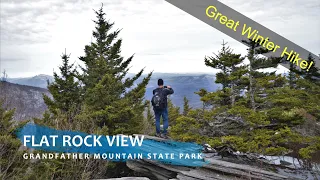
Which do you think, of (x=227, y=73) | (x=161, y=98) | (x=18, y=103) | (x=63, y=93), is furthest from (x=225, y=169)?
(x=18, y=103)

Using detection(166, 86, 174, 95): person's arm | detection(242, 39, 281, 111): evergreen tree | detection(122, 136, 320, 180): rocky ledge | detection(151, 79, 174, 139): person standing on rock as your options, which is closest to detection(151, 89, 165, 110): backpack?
detection(151, 79, 174, 139): person standing on rock

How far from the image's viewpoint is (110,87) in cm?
1537

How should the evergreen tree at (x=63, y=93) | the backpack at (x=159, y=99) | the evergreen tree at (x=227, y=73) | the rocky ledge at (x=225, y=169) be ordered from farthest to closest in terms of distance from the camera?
the evergreen tree at (x=63, y=93) < the evergreen tree at (x=227, y=73) < the backpack at (x=159, y=99) < the rocky ledge at (x=225, y=169)

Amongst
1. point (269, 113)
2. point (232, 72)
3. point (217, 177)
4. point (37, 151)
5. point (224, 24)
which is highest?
point (224, 24)

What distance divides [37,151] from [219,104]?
8.61 m

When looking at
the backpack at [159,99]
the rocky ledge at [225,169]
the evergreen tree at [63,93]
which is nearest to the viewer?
the rocky ledge at [225,169]

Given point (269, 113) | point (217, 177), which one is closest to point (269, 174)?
point (217, 177)

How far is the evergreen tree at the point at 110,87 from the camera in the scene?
14.6 m

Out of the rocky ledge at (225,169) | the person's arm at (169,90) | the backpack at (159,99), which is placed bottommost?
the rocky ledge at (225,169)

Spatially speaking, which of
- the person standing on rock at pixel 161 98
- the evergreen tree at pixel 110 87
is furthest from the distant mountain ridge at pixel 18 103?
the person standing on rock at pixel 161 98

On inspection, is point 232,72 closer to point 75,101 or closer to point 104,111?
point 104,111

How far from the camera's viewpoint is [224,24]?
11.0 meters

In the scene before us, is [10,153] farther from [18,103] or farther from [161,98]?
[18,103]

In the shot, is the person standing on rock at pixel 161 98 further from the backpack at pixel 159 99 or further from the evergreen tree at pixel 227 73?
the evergreen tree at pixel 227 73
